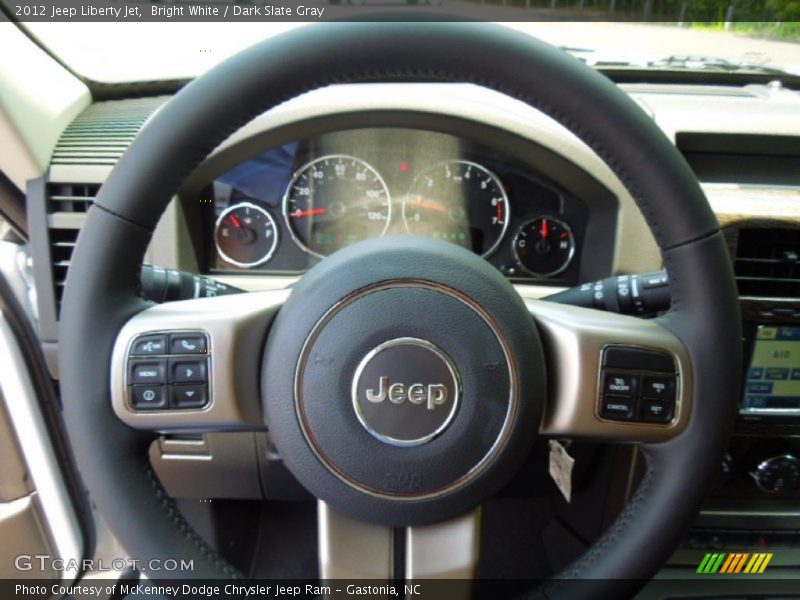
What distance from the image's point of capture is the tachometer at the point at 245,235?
4.60 ft

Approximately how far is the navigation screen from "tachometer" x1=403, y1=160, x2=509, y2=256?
50 centimetres

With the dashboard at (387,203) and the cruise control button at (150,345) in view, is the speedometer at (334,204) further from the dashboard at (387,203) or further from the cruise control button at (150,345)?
the cruise control button at (150,345)

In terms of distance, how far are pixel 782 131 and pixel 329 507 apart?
1.07m

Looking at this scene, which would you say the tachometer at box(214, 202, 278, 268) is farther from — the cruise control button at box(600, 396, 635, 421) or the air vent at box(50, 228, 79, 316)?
the cruise control button at box(600, 396, 635, 421)

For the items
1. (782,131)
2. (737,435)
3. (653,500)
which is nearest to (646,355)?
(653,500)

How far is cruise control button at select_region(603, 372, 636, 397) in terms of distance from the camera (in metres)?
0.85

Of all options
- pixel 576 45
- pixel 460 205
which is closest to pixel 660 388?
pixel 460 205

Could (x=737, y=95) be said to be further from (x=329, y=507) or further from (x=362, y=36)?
(x=329, y=507)

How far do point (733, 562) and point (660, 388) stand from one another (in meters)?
0.77

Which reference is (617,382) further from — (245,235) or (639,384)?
(245,235)

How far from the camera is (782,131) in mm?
1354

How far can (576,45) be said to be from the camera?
1.55 metres

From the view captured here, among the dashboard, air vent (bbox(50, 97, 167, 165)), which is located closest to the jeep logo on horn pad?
the dashboard

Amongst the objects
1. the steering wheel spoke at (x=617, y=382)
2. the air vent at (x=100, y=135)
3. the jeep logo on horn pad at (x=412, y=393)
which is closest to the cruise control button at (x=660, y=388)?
the steering wheel spoke at (x=617, y=382)
